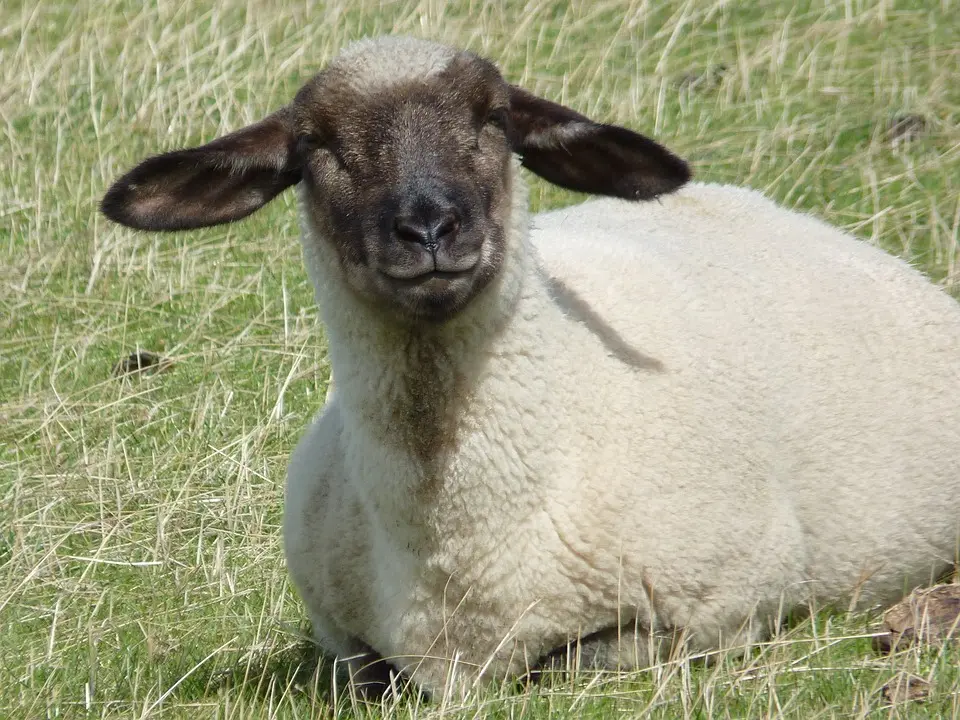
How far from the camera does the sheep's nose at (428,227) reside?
12.0 ft

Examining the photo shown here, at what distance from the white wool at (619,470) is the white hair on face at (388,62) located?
1.40 feet

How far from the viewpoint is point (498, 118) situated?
4164 millimetres

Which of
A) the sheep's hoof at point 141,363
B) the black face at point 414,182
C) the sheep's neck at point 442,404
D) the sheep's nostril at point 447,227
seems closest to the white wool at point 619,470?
the sheep's neck at point 442,404

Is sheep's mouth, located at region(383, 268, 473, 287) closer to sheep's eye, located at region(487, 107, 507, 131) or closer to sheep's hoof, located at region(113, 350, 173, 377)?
sheep's eye, located at region(487, 107, 507, 131)

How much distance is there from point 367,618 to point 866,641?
56.2 inches

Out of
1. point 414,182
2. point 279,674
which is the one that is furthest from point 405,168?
point 279,674

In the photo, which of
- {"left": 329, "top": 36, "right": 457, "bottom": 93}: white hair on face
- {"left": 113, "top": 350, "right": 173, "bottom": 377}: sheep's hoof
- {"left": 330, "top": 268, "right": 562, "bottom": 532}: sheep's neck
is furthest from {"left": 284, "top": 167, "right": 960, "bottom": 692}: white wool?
{"left": 113, "top": 350, "right": 173, "bottom": 377}: sheep's hoof

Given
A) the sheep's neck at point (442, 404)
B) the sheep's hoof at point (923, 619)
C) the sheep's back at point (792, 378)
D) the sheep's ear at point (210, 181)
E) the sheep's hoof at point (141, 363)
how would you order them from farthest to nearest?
the sheep's hoof at point (141, 363)
the sheep's back at point (792, 378)
the sheep's ear at point (210, 181)
the sheep's hoof at point (923, 619)
the sheep's neck at point (442, 404)

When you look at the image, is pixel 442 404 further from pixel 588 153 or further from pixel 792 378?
pixel 792 378

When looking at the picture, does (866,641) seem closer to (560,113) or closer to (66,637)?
(560,113)

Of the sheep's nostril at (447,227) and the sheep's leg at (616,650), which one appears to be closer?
the sheep's nostril at (447,227)

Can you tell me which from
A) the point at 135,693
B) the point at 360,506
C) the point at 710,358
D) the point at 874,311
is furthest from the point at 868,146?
the point at 135,693

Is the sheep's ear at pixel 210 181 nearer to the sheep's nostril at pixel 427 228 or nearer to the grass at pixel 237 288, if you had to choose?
the sheep's nostril at pixel 427 228

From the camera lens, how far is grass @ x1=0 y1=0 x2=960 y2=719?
166 inches
